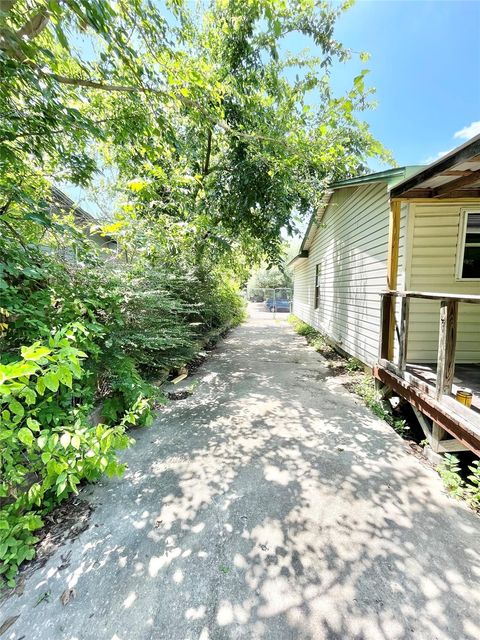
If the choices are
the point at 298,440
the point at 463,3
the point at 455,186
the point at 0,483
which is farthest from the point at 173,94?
the point at 463,3

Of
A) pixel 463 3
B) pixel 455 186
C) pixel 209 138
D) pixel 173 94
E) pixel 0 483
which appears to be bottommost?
pixel 0 483

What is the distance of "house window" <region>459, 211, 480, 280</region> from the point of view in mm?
3959

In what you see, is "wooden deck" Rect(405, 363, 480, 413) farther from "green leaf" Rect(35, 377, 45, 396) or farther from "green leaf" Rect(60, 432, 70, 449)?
"green leaf" Rect(35, 377, 45, 396)

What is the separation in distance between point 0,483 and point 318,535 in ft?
7.03

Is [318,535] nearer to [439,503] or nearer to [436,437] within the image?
[439,503]

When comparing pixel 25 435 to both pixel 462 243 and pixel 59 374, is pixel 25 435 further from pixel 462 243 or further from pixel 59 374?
pixel 462 243

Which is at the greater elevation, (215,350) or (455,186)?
(455,186)

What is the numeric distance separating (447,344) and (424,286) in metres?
1.90

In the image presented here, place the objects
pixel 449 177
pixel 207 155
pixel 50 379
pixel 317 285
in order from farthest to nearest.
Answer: pixel 317 285 < pixel 207 155 < pixel 449 177 < pixel 50 379

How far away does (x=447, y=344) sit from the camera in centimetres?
257

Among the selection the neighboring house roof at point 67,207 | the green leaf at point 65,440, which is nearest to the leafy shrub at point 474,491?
the green leaf at point 65,440

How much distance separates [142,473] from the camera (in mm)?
2648

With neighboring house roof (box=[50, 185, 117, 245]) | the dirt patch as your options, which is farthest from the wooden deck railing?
neighboring house roof (box=[50, 185, 117, 245])

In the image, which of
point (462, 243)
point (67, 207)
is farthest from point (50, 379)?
point (462, 243)
